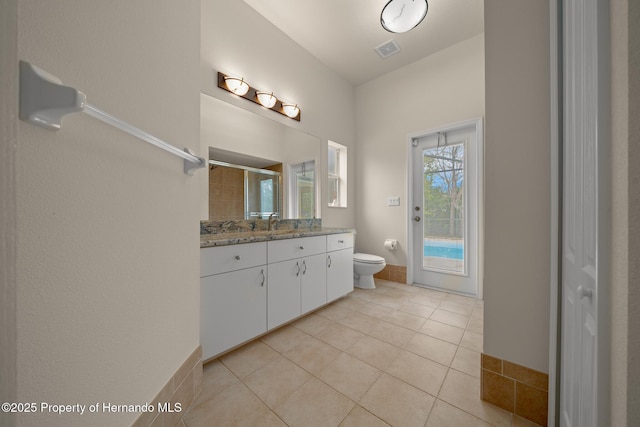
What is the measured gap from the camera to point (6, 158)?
30 centimetres

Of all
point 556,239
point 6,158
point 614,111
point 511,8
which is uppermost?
point 511,8

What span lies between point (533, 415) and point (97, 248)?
5.87 ft

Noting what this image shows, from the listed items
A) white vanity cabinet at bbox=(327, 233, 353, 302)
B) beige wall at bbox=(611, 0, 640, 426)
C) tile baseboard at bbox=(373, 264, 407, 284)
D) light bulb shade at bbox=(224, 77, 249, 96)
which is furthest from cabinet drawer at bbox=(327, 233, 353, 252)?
beige wall at bbox=(611, 0, 640, 426)

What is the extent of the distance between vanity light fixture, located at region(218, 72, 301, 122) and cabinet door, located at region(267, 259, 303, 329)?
1.49 meters

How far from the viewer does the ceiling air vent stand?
2.47 m

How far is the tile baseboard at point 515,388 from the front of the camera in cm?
95

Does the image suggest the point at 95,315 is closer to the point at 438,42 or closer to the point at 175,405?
the point at 175,405

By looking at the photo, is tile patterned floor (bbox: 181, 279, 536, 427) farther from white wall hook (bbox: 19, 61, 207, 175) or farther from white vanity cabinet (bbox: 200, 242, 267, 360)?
white wall hook (bbox: 19, 61, 207, 175)

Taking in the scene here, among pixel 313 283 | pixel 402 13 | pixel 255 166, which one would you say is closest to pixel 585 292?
pixel 313 283

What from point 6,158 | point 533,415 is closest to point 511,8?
point 6,158

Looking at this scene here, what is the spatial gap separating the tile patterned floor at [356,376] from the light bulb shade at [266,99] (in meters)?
2.05

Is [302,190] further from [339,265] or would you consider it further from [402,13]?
[402,13]

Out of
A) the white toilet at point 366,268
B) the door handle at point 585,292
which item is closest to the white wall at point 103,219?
the door handle at point 585,292

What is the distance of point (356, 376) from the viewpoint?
1.28m
